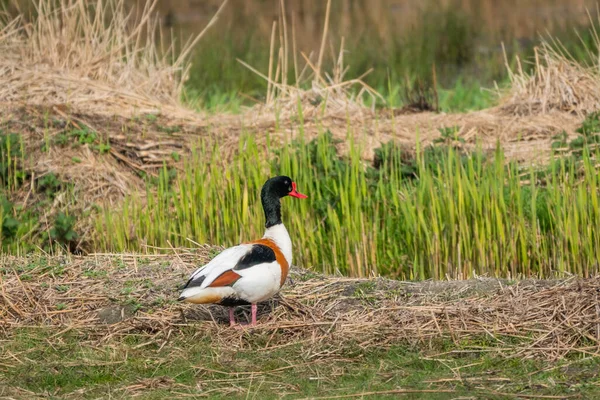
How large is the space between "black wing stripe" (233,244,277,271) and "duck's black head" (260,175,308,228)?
378 millimetres

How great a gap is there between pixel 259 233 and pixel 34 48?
4.75 meters

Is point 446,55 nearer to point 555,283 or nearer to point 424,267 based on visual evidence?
point 424,267

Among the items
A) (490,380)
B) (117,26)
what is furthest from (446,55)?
(490,380)

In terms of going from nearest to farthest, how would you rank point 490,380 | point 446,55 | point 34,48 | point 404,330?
point 490,380 → point 404,330 → point 34,48 → point 446,55

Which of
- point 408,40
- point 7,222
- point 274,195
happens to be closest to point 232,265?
point 274,195

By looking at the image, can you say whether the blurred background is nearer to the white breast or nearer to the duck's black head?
the duck's black head

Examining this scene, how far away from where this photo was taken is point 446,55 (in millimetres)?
13867

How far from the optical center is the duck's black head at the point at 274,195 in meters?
5.52

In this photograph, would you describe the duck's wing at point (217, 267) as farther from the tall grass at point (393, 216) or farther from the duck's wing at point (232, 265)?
the tall grass at point (393, 216)

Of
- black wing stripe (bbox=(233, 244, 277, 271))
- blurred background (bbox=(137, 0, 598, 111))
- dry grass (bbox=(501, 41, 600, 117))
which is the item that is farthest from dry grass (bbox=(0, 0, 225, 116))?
black wing stripe (bbox=(233, 244, 277, 271))

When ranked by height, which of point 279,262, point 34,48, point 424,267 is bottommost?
point 424,267

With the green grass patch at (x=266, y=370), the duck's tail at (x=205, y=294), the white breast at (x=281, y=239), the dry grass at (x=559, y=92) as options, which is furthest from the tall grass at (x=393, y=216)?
the dry grass at (x=559, y=92)

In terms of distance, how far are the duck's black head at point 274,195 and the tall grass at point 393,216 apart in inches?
45.7

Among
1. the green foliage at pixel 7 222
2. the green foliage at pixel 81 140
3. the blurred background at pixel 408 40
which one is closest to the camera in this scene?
the green foliage at pixel 7 222
